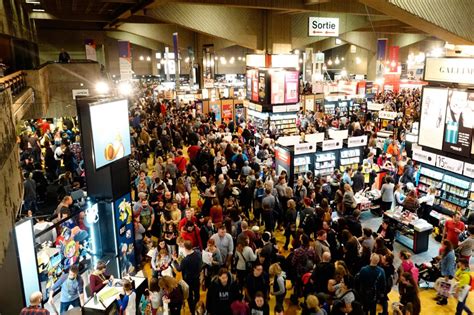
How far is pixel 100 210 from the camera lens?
7.88m

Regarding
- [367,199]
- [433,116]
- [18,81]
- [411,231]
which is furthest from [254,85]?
[411,231]

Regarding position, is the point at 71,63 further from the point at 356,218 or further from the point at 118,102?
the point at 356,218

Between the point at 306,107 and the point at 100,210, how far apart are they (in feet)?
54.7

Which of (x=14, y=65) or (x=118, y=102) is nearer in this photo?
(x=118, y=102)

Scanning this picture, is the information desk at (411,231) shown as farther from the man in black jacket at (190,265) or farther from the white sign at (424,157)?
the man in black jacket at (190,265)

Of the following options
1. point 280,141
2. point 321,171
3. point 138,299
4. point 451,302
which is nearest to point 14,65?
point 280,141

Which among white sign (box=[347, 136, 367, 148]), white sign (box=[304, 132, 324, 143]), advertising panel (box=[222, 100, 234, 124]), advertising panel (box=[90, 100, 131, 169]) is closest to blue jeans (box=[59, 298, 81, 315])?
advertising panel (box=[90, 100, 131, 169])

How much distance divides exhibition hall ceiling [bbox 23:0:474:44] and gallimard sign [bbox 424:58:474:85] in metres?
0.62

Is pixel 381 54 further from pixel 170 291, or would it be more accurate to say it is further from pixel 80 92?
pixel 170 291

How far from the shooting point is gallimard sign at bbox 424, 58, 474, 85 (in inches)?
336

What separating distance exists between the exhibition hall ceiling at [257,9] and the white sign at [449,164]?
2826 millimetres

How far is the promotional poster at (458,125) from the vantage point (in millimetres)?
8852

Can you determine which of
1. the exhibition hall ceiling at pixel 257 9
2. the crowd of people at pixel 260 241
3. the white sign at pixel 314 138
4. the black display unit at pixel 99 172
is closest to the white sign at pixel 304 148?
the white sign at pixel 314 138

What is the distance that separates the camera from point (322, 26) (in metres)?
17.6
